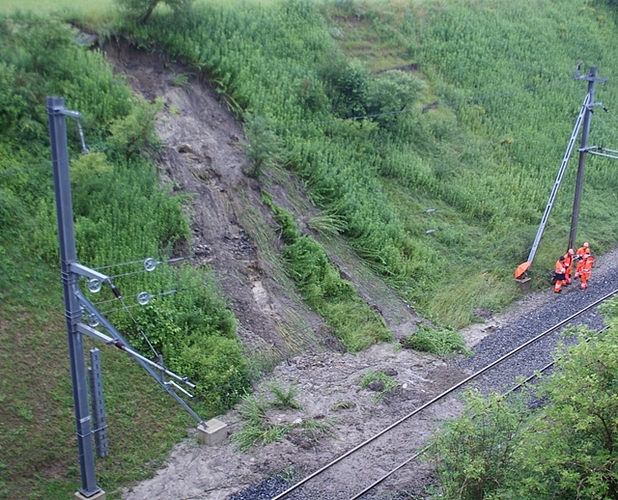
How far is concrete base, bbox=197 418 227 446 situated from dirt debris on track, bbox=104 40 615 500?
0.16m

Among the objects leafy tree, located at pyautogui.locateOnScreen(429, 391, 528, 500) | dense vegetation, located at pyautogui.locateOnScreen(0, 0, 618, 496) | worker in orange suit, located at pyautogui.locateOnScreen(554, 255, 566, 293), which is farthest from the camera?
worker in orange suit, located at pyautogui.locateOnScreen(554, 255, 566, 293)

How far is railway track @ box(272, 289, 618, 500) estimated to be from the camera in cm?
1245

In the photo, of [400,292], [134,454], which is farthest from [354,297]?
[134,454]

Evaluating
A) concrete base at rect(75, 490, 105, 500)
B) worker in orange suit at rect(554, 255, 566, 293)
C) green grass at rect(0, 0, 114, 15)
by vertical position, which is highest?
green grass at rect(0, 0, 114, 15)

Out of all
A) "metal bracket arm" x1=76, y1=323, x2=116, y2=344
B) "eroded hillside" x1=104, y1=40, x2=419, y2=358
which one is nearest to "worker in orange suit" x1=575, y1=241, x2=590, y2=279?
"eroded hillside" x1=104, y1=40, x2=419, y2=358

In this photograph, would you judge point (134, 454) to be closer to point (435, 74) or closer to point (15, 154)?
point (15, 154)

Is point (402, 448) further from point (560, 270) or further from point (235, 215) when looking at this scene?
point (560, 270)

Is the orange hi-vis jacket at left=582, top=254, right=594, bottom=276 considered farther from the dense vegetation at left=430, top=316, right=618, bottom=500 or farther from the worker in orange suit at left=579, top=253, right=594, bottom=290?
the dense vegetation at left=430, top=316, right=618, bottom=500

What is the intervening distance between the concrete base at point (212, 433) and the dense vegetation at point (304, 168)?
60 cm

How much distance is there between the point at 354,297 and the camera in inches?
741

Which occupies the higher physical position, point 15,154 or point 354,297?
point 15,154

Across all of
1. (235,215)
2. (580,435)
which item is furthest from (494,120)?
(580,435)

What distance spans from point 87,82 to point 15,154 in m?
3.11

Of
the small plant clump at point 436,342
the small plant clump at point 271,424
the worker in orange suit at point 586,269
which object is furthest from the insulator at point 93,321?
the worker in orange suit at point 586,269
